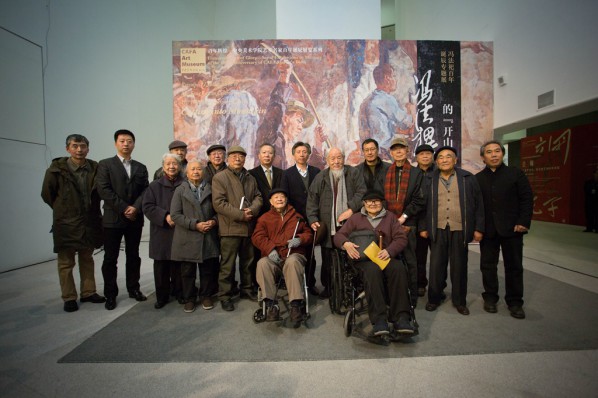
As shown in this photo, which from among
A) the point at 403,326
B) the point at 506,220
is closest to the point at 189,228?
the point at 403,326

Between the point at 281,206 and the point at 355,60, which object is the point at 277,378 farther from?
the point at 355,60

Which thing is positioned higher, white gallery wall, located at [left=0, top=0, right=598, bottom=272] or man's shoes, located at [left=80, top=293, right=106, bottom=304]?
white gallery wall, located at [left=0, top=0, right=598, bottom=272]

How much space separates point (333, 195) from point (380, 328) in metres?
1.30

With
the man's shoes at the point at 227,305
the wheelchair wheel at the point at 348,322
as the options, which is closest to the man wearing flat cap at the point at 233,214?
the man's shoes at the point at 227,305

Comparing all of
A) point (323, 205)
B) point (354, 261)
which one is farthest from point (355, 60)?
point (354, 261)

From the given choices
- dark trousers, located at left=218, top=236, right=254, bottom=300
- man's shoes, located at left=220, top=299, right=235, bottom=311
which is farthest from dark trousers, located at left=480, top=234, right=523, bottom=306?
man's shoes, located at left=220, top=299, right=235, bottom=311

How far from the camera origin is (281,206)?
2633 mm

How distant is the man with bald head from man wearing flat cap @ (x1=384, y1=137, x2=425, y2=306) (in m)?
0.30

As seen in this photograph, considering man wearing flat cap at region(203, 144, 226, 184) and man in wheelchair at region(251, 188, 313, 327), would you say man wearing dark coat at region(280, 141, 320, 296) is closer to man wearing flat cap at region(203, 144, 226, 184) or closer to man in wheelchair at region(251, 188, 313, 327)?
man in wheelchair at region(251, 188, 313, 327)

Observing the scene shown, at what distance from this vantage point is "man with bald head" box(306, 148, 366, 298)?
9.21 feet

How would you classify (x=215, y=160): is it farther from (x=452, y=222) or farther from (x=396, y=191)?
(x=452, y=222)

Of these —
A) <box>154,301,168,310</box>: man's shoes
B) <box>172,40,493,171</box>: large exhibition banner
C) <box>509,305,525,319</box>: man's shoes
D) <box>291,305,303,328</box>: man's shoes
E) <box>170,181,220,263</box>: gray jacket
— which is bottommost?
<box>154,301,168,310</box>: man's shoes

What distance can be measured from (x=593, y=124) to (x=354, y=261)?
853cm

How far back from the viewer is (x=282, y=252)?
254cm
